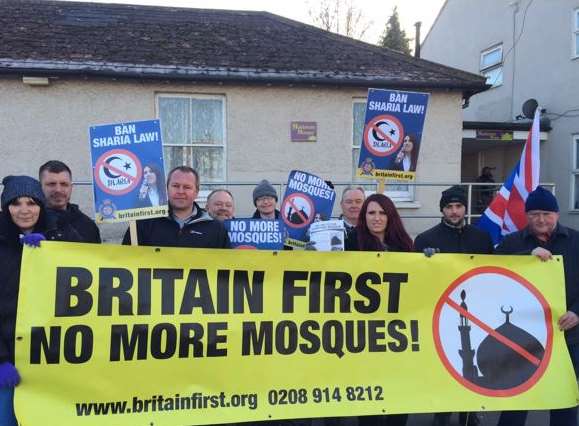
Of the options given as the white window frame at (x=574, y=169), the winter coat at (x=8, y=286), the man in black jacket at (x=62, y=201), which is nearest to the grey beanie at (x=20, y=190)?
the winter coat at (x=8, y=286)

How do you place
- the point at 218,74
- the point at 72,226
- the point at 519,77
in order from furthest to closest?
the point at 519,77, the point at 218,74, the point at 72,226

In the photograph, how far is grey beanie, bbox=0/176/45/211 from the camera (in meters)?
2.86

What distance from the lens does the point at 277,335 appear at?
3.22 m

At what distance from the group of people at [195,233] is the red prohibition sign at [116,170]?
12cm

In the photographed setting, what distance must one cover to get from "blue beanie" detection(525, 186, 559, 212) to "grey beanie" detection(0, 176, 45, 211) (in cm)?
326

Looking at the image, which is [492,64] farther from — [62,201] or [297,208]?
[62,201]

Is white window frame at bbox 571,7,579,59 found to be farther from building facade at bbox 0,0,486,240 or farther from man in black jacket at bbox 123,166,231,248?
man in black jacket at bbox 123,166,231,248

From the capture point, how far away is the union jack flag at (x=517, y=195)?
5145mm

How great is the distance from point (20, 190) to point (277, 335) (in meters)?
1.74

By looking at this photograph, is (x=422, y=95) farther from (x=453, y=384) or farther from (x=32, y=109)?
(x=32, y=109)

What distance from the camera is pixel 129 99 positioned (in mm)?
8836

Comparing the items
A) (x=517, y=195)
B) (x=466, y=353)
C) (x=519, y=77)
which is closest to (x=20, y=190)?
(x=466, y=353)

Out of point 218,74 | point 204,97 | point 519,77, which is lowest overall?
point 204,97

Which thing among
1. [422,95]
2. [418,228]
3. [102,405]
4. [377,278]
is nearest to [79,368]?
[102,405]
